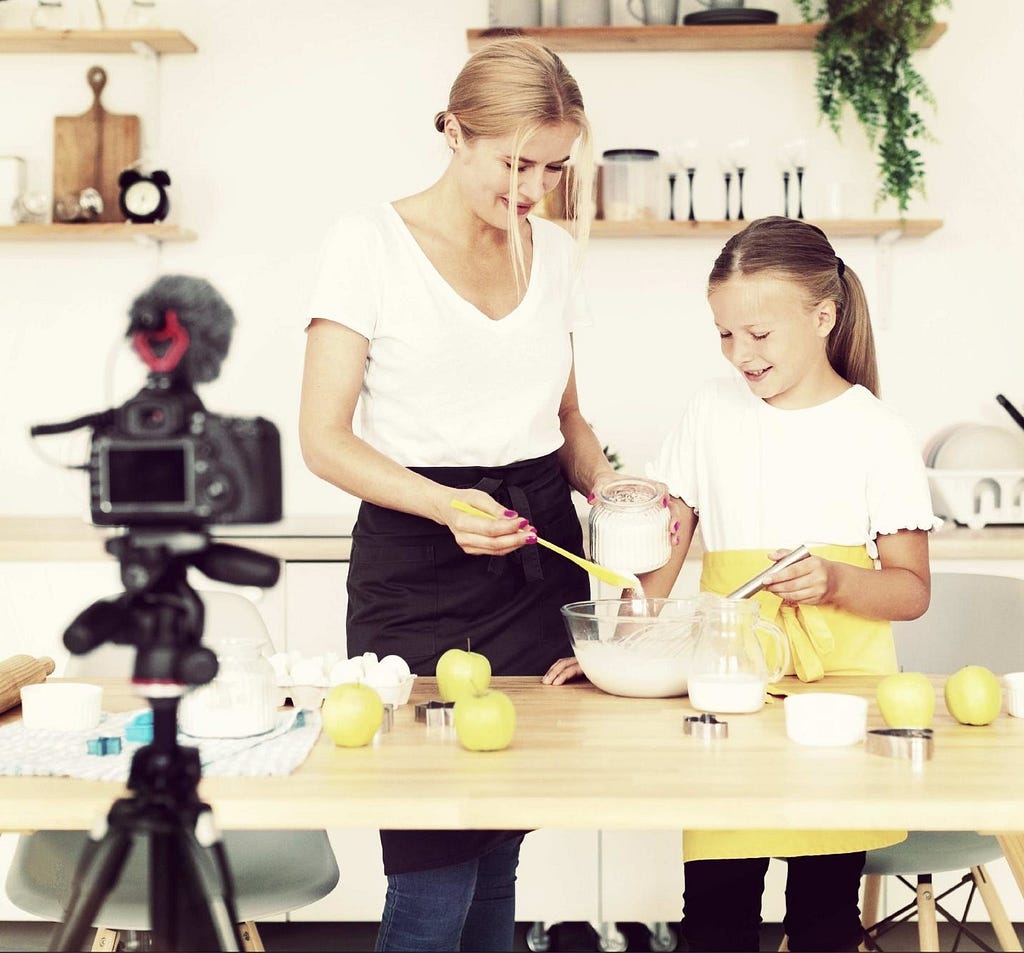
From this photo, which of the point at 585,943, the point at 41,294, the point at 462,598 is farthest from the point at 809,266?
the point at 41,294

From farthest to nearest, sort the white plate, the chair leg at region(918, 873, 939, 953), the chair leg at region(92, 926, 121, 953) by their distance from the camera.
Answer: the white plate → the chair leg at region(918, 873, 939, 953) → the chair leg at region(92, 926, 121, 953)

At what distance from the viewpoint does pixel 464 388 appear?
66.7 inches

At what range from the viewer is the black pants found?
4.97 feet

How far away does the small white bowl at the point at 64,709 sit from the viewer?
4.44 ft

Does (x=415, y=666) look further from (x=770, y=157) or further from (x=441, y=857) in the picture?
(x=770, y=157)

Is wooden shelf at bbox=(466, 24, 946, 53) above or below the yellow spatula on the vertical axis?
above

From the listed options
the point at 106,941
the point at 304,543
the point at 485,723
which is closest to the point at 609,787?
the point at 485,723

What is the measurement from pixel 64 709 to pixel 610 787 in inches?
24.0

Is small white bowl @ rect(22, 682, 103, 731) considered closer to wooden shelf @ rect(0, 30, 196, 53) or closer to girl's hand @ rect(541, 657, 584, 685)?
girl's hand @ rect(541, 657, 584, 685)

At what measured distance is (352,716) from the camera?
1247 mm

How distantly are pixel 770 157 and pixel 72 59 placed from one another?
1.80 meters

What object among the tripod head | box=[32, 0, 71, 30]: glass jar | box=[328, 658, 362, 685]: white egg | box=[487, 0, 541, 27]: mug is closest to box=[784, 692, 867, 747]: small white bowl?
box=[328, 658, 362, 685]: white egg

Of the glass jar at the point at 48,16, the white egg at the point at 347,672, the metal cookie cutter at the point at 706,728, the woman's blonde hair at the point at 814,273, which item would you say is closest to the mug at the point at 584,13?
the glass jar at the point at 48,16

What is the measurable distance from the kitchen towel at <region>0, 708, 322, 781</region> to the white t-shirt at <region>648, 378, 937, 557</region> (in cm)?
69
